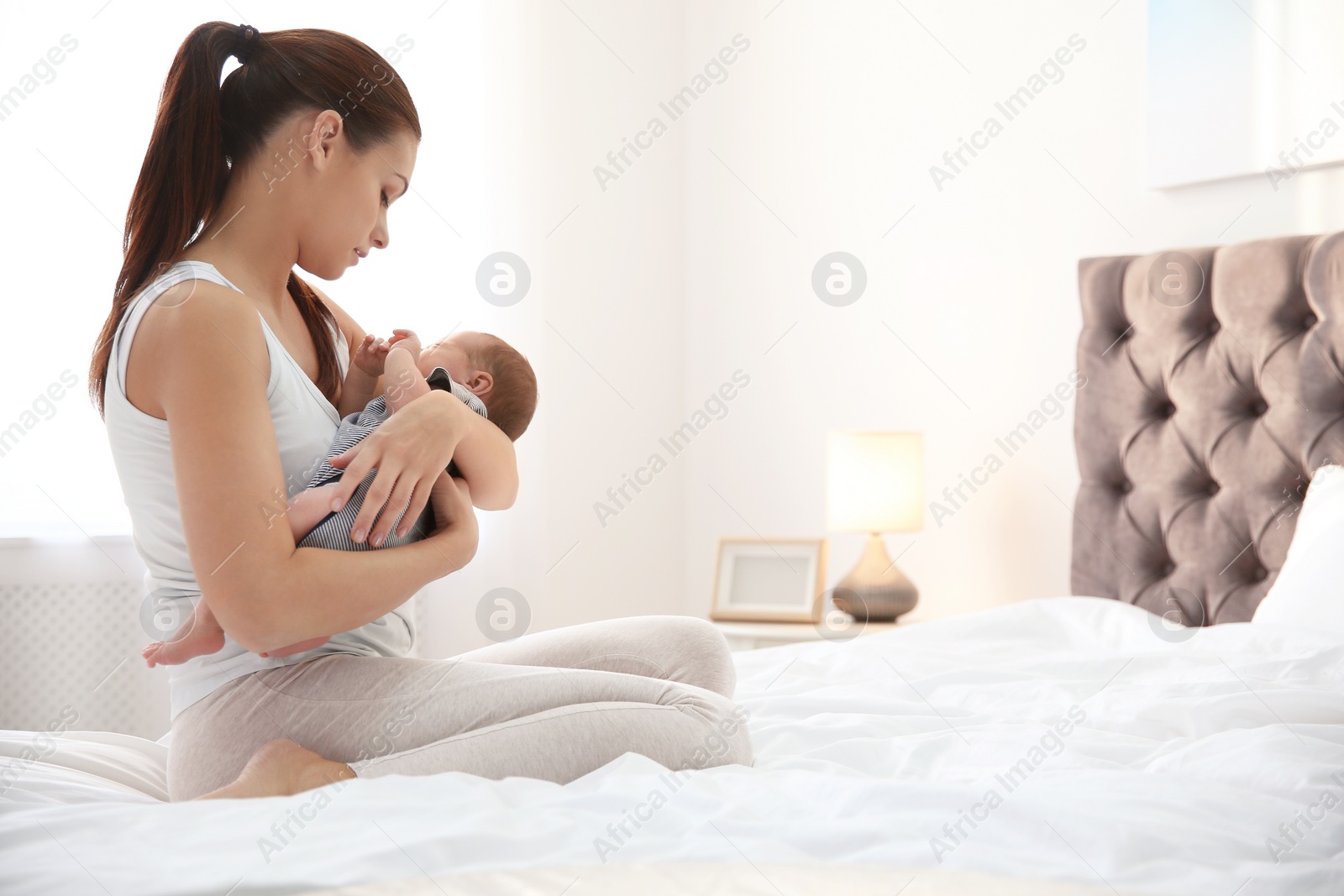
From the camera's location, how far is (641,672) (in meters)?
1.23

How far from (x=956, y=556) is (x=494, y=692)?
1.85m

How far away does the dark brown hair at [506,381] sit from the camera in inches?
58.9

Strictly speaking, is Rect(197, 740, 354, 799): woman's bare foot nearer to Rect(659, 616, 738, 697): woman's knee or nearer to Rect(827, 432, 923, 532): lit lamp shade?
Rect(659, 616, 738, 697): woman's knee

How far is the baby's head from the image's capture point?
1485 mm

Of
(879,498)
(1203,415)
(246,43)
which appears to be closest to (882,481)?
(879,498)

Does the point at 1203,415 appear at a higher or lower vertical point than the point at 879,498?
higher

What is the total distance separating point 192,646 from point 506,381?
24.5 inches

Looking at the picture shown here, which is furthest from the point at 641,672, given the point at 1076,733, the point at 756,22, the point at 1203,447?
the point at 756,22

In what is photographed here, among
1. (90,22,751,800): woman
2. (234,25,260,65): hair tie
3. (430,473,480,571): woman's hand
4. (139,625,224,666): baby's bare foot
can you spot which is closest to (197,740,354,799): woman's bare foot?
(90,22,751,800): woman

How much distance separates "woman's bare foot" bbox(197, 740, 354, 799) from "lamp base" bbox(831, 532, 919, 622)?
169cm

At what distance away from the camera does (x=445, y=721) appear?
39.0 inches

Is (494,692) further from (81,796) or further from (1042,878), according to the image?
(1042,878)

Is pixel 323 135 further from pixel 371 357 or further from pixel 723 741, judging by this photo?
pixel 723 741

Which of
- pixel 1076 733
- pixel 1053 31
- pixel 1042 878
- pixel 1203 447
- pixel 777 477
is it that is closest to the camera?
pixel 1042 878
